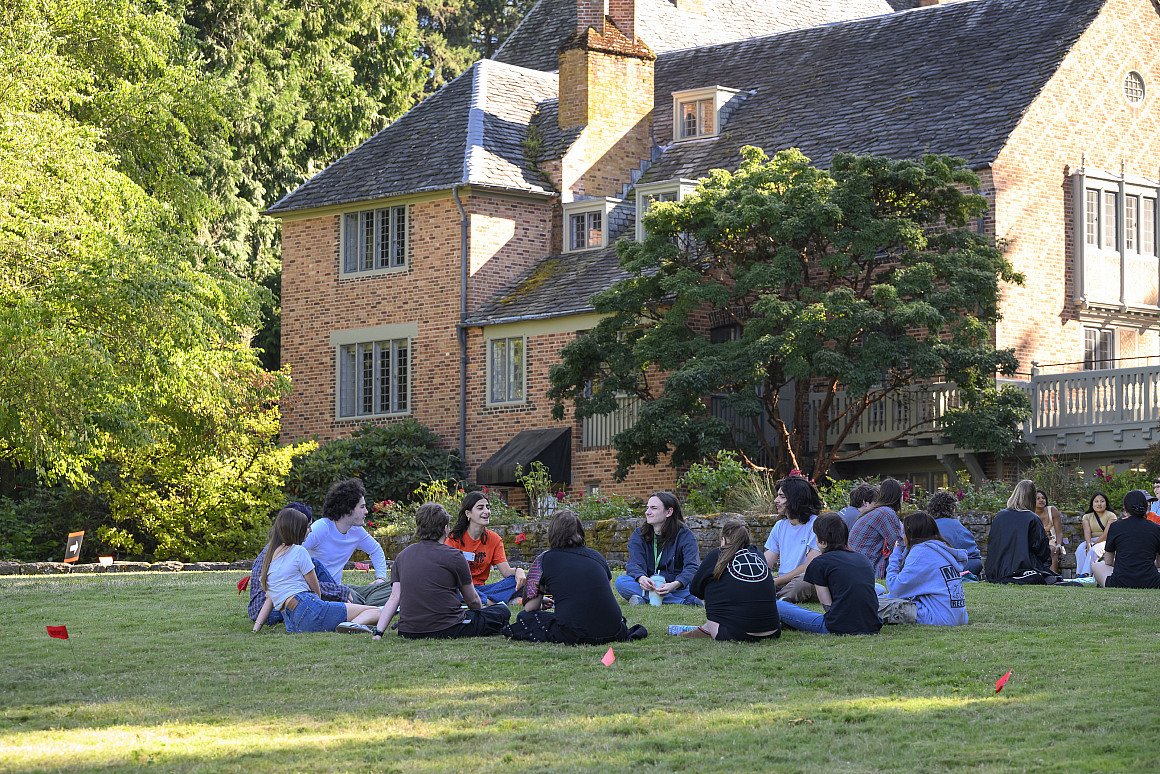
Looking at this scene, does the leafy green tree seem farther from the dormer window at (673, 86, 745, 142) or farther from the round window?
the dormer window at (673, 86, 745, 142)

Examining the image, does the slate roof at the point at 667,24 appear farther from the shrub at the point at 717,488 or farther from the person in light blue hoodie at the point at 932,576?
the person in light blue hoodie at the point at 932,576

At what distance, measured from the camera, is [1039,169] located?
29.2 metres

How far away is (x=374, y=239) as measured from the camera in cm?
3597

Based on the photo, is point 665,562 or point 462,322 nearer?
point 665,562

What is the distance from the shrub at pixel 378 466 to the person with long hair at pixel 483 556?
57.8 ft

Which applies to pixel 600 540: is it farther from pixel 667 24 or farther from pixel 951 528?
pixel 667 24

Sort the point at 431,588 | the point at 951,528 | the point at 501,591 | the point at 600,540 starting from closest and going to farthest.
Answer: the point at 431,588 < the point at 501,591 < the point at 951,528 < the point at 600,540

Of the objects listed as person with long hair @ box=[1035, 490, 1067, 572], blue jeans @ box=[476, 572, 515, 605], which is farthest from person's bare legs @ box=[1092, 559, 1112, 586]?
blue jeans @ box=[476, 572, 515, 605]

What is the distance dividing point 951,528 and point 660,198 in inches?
696

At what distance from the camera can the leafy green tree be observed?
84.0 ft

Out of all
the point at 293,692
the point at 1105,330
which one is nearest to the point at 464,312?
the point at 1105,330

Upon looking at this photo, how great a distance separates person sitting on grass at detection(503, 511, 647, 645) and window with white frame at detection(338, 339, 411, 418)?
2333 centimetres

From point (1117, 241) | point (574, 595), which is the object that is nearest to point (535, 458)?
point (1117, 241)

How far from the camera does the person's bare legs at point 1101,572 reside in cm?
1711
